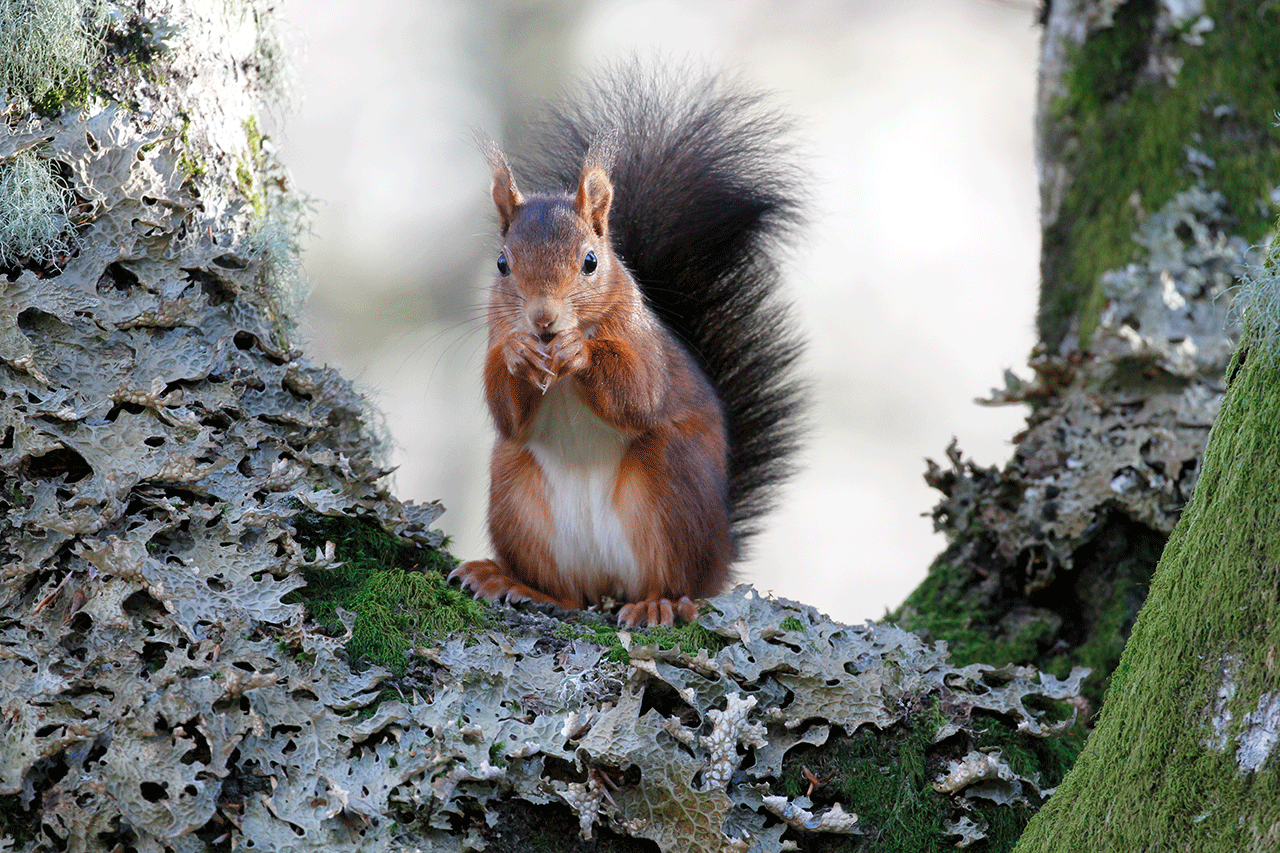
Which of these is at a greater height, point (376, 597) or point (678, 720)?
point (376, 597)

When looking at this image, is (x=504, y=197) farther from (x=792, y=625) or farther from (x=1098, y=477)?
(x=1098, y=477)

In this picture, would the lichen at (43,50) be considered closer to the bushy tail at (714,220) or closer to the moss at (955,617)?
the bushy tail at (714,220)

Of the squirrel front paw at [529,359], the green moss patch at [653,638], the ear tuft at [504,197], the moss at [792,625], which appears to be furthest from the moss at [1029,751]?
the ear tuft at [504,197]

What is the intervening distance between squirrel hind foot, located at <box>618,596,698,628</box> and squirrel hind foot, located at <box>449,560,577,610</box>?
0.56 feet

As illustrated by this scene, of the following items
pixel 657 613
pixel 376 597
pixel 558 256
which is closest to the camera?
pixel 376 597

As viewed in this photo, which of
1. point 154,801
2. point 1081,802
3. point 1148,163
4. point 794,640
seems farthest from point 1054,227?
point 154,801

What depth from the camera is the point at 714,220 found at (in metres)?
2.58

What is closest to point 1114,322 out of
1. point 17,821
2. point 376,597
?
point 376,597

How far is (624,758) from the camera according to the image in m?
1.25

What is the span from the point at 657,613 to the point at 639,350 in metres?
0.55

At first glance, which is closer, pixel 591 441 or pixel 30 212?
pixel 30 212

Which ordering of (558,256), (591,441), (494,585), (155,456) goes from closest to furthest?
(155,456)
(494,585)
(558,256)
(591,441)

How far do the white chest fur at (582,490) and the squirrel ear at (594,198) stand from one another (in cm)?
36

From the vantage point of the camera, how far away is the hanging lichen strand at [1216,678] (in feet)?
3.03
